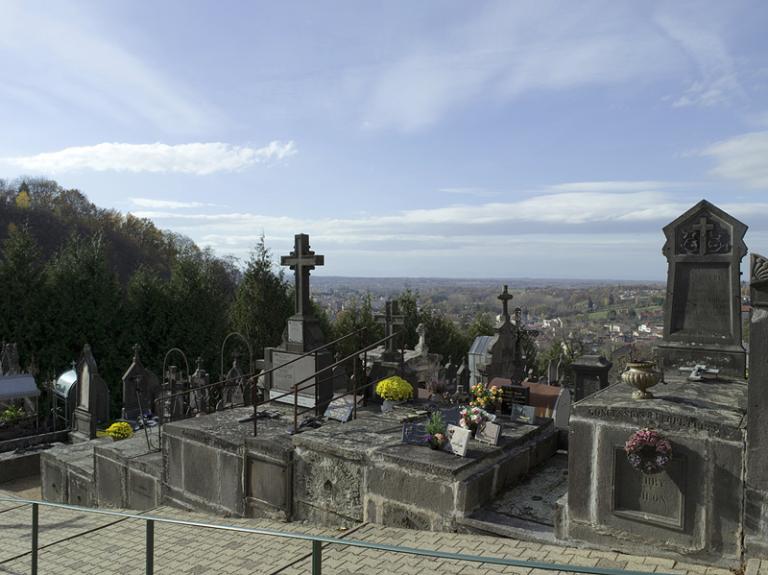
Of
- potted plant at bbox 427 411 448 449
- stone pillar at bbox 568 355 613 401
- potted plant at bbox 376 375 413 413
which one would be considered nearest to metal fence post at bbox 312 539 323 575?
potted plant at bbox 427 411 448 449

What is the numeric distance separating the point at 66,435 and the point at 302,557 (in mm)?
11631

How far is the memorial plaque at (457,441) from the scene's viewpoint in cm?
686

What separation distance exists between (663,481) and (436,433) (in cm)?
275

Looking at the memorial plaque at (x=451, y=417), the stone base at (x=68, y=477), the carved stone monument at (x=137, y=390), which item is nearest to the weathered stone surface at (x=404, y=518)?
the memorial plaque at (x=451, y=417)

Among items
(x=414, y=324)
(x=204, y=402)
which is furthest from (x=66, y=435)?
(x=414, y=324)

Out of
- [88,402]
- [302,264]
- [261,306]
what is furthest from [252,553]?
[261,306]

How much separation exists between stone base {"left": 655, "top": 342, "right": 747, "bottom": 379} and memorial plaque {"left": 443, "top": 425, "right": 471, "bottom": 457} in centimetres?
308

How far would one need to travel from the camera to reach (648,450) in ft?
17.5

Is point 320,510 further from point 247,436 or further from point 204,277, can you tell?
point 204,277

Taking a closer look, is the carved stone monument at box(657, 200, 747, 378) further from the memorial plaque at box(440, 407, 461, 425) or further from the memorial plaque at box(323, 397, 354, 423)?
the memorial plaque at box(323, 397, 354, 423)

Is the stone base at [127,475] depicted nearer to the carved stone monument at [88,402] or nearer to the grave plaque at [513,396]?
the carved stone monument at [88,402]

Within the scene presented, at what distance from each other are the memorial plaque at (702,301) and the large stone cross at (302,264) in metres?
6.43

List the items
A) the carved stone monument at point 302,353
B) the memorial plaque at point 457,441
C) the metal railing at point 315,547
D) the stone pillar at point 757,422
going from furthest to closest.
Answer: the carved stone monument at point 302,353
the memorial plaque at point 457,441
the stone pillar at point 757,422
the metal railing at point 315,547

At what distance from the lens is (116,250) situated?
164ft
